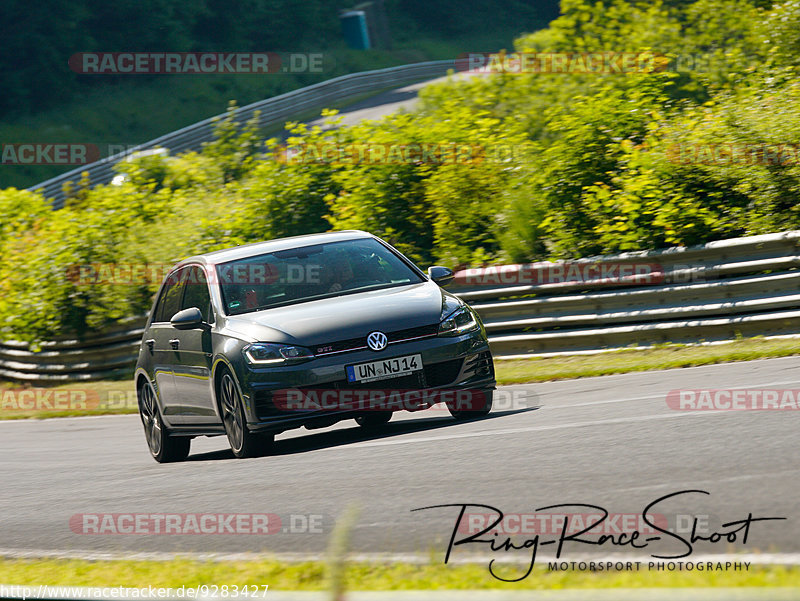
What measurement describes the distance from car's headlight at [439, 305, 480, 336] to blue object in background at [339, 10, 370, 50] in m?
58.4

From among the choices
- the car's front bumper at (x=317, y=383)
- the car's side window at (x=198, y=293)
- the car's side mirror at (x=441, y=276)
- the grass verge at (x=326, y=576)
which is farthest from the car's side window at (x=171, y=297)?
the grass verge at (x=326, y=576)

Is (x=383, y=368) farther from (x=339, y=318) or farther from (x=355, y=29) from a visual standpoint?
(x=355, y=29)

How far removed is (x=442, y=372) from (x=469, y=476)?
2.11 m

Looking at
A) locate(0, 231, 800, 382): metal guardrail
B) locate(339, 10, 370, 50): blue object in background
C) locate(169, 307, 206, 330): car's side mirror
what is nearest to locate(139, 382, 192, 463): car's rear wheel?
locate(169, 307, 206, 330): car's side mirror

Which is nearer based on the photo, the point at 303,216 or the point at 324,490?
the point at 324,490

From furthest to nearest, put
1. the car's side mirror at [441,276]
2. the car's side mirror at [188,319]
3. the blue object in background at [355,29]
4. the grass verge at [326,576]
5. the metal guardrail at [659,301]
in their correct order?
the blue object in background at [355,29]
the metal guardrail at [659,301]
the car's side mirror at [441,276]
the car's side mirror at [188,319]
the grass verge at [326,576]

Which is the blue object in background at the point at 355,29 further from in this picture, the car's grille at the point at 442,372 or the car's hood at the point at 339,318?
the car's grille at the point at 442,372

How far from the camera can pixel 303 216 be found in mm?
18844

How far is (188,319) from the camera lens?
30.5 ft

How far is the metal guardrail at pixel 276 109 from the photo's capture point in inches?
1519

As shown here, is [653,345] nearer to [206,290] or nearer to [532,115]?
[206,290]

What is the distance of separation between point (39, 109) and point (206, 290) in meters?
47.6

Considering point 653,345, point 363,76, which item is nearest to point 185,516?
point 653,345

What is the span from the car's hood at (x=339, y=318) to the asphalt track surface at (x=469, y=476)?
843 mm
